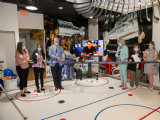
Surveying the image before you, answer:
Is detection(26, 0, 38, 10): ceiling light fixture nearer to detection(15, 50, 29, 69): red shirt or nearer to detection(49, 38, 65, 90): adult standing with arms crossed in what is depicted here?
detection(49, 38, 65, 90): adult standing with arms crossed

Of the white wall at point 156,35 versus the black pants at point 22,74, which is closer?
the black pants at point 22,74

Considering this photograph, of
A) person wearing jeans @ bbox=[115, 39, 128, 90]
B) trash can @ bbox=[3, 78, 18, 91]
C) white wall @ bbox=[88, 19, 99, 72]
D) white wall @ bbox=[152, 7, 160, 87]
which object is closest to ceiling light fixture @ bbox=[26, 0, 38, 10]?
trash can @ bbox=[3, 78, 18, 91]

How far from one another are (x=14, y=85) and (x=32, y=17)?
2824 mm

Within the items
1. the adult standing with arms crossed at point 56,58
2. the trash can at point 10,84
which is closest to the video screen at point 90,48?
the adult standing with arms crossed at point 56,58

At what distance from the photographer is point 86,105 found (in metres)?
2.89

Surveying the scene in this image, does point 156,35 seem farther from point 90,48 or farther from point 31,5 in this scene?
point 31,5

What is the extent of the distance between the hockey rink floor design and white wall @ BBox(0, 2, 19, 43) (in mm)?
2161

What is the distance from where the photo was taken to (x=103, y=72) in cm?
Result: 610

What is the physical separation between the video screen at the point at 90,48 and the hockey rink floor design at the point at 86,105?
2.15 meters

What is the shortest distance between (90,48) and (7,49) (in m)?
3.25

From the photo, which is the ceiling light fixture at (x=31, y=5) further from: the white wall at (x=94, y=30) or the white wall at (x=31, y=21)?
the white wall at (x=94, y=30)

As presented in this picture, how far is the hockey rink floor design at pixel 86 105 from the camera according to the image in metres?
2.44

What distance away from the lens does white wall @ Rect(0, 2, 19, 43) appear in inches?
161

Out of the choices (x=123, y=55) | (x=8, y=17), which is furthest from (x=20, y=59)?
(x=123, y=55)
